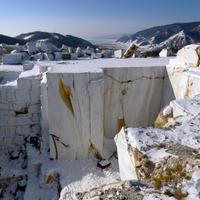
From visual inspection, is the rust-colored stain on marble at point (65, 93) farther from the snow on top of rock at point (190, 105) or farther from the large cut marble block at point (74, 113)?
the snow on top of rock at point (190, 105)

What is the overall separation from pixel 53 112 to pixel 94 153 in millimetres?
668

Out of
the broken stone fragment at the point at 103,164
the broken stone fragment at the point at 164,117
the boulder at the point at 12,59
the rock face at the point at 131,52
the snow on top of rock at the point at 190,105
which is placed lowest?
the broken stone fragment at the point at 103,164

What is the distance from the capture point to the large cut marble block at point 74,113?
10.2 feet

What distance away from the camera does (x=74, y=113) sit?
321 centimetres

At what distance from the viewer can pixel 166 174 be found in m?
1.51

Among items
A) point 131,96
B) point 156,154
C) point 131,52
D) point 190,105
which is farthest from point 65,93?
point 131,52

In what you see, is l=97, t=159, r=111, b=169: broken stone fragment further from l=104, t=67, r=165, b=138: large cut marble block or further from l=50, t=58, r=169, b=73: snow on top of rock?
l=50, t=58, r=169, b=73: snow on top of rock

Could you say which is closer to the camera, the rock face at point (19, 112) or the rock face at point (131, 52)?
the rock face at point (19, 112)

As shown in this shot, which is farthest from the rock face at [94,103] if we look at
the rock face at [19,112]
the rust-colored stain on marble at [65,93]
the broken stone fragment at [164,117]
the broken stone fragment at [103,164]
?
the broken stone fragment at [164,117]

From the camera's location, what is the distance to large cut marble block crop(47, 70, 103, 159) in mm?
3113

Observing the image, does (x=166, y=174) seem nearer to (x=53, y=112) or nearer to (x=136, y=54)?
(x=53, y=112)

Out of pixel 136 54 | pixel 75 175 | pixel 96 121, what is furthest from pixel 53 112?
pixel 136 54

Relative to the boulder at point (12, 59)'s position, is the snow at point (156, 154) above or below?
below

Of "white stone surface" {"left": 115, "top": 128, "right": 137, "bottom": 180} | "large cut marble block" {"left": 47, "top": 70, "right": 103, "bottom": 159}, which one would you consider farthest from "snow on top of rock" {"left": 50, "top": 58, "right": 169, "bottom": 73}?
"white stone surface" {"left": 115, "top": 128, "right": 137, "bottom": 180}
